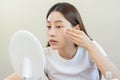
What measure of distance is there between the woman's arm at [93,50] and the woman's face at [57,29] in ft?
0.14

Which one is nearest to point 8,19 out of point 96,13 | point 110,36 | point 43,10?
point 43,10

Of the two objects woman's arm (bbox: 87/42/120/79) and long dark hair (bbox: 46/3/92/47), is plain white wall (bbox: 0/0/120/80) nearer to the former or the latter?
long dark hair (bbox: 46/3/92/47)

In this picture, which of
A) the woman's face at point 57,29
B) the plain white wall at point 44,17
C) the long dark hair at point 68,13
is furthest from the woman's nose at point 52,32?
the plain white wall at point 44,17

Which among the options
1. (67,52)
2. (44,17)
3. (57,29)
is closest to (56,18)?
(57,29)

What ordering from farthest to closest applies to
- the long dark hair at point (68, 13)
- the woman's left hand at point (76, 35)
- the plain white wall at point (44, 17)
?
the plain white wall at point (44, 17)
the long dark hair at point (68, 13)
the woman's left hand at point (76, 35)

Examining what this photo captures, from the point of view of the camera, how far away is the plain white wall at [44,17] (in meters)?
1.93

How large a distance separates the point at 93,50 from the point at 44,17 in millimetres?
911

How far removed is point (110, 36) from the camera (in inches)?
76.6

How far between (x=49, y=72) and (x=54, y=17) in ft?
1.06

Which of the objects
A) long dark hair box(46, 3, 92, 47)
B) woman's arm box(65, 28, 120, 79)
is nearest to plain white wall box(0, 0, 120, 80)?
long dark hair box(46, 3, 92, 47)

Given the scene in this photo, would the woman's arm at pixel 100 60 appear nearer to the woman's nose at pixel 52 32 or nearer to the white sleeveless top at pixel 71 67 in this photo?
the white sleeveless top at pixel 71 67

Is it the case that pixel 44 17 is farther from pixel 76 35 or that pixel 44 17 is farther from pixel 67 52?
pixel 76 35

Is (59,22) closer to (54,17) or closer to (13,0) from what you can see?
(54,17)

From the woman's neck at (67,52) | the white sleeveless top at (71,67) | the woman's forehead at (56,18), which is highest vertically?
the woman's forehead at (56,18)
